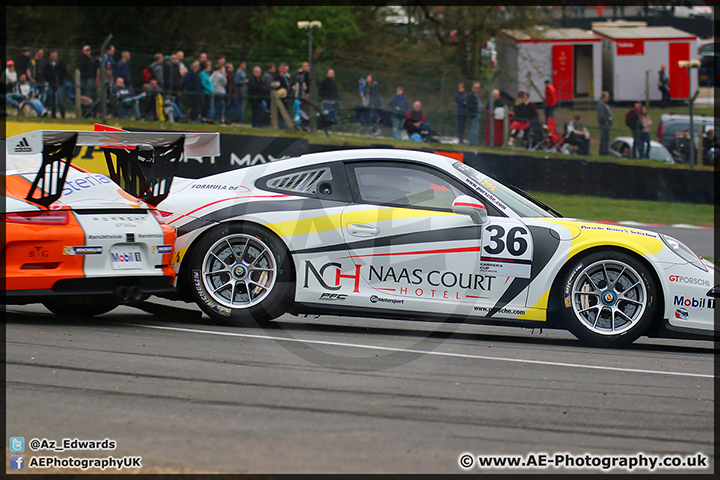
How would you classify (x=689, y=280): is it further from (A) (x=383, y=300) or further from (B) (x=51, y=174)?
(B) (x=51, y=174)

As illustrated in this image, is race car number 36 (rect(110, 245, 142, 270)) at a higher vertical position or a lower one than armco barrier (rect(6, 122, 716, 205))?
lower

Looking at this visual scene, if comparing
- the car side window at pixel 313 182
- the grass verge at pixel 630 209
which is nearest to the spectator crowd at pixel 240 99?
the grass verge at pixel 630 209

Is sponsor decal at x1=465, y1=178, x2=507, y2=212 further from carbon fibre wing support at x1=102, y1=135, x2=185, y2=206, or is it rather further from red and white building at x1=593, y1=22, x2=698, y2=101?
red and white building at x1=593, y1=22, x2=698, y2=101

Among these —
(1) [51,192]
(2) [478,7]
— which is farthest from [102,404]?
(2) [478,7]

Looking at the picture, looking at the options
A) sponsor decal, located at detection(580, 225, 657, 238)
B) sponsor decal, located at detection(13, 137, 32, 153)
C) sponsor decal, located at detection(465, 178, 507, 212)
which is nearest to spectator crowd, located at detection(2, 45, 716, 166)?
sponsor decal, located at detection(13, 137, 32, 153)

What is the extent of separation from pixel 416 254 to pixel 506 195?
0.94 meters

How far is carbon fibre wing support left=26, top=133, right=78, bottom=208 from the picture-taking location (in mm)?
6312

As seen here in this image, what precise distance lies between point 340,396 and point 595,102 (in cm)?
1921

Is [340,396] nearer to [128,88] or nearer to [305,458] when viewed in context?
[305,458]

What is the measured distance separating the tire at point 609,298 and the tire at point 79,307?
3.80 m

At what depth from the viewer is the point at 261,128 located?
729 inches

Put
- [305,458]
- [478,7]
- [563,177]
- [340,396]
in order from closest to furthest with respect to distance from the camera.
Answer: [305,458] → [340,396] → [563,177] → [478,7]

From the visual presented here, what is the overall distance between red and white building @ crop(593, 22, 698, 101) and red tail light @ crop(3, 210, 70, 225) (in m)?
31.1

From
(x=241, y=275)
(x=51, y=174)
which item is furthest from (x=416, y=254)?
(x=51, y=174)
